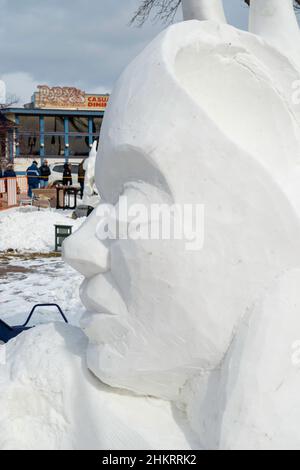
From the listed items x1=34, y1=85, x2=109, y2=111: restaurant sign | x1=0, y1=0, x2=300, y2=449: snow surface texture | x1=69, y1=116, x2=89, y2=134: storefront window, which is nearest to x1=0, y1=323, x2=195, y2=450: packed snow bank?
x1=0, y1=0, x2=300, y2=449: snow surface texture

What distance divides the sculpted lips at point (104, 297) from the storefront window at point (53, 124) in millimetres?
31005

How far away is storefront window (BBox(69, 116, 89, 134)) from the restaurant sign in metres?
1.39

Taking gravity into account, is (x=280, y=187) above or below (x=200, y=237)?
above

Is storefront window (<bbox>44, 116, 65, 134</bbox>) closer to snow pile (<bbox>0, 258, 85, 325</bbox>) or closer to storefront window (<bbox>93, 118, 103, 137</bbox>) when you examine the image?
storefront window (<bbox>93, 118, 103, 137</bbox>)

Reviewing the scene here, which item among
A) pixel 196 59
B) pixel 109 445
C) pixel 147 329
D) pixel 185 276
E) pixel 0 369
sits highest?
pixel 196 59

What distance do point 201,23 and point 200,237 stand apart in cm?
77

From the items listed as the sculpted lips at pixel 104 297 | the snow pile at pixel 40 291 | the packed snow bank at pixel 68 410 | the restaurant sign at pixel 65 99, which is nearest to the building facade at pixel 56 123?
the restaurant sign at pixel 65 99

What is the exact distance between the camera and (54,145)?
103 ft

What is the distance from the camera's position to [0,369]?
206 centimetres

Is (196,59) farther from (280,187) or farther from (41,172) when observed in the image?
(41,172)

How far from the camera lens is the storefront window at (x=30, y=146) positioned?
100 ft

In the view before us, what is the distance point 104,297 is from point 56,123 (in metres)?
31.5

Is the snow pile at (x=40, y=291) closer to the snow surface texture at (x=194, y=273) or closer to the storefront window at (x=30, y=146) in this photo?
the snow surface texture at (x=194, y=273)

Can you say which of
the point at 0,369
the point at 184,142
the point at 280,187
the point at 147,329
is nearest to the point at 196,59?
the point at 184,142
